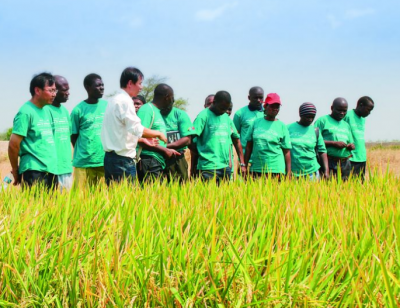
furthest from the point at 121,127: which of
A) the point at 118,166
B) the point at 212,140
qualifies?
the point at 212,140

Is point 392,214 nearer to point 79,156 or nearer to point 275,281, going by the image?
point 275,281

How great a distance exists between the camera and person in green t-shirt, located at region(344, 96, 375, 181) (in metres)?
6.11

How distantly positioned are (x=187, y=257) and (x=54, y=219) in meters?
1.03

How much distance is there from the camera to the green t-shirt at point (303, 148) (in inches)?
209

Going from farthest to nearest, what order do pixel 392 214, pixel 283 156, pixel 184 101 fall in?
pixel 184 101
pixel 283 156
pixel 392 214

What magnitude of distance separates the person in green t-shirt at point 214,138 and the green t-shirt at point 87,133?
42.1 inches

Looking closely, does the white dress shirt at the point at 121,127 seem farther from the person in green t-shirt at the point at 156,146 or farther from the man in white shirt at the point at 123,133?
the person in green t-shirt at the point at 156,146

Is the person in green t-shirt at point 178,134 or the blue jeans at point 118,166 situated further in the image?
the person in green t-shirt at point 178,134

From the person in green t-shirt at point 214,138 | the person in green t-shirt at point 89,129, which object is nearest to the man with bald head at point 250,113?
the person in green t-shirt at point 214,138

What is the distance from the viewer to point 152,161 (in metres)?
4.45

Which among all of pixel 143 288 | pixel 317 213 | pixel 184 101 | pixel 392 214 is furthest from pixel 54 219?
pixel 184 101

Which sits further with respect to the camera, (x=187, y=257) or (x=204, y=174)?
(x=204, y=174)

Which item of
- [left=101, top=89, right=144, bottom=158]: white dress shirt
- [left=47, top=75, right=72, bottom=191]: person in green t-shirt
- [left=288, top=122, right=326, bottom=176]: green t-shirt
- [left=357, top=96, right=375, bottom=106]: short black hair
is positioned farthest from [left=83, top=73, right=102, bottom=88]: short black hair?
[left=357, top=96, right=375, bottom=106]: short black hair

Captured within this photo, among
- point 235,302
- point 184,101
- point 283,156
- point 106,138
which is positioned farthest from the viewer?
point 184,101
